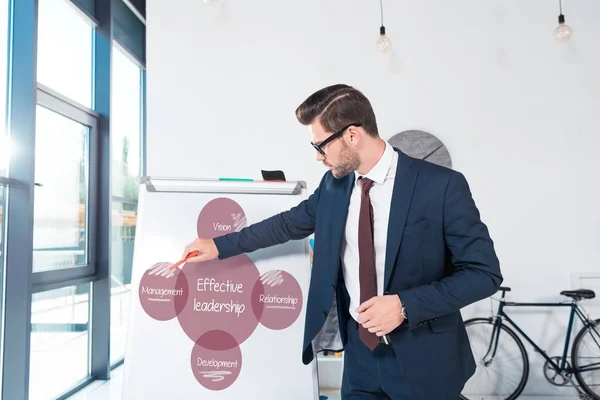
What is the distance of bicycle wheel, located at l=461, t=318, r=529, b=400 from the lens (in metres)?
3.02

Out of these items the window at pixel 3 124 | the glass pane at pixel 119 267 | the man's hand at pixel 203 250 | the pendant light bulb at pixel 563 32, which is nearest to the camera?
the man's hand at pixel 203 250

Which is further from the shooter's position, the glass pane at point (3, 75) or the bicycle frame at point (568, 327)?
the bicycle frame at point (568, 327)

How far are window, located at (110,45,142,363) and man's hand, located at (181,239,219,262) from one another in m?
2.67

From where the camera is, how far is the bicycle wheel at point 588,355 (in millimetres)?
2920

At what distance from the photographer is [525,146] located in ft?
10.2

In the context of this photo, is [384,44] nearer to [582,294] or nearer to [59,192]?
[582,294]

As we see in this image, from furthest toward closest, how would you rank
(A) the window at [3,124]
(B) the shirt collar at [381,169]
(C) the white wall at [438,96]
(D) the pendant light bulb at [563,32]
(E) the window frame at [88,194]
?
(C) the white wall at [438,96] < (E) the window frame at [88,194] < (D) the pendant light bulb at [563,32] < (A) the window at [3,124] < (B) the shirt collar at [381,169]

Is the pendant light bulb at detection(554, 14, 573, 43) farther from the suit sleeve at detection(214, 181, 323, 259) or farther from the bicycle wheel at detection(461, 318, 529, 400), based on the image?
the suit sleeve at detection(214, 181, 323, 259)

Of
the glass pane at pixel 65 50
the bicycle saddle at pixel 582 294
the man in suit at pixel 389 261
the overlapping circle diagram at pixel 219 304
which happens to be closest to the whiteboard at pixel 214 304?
the overlapping circle diagram at pixel 219 304

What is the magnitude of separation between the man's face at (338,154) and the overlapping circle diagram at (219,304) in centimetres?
56

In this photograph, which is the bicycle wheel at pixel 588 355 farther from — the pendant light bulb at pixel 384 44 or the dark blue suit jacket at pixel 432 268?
the pendant light bulb at pixel 384 44

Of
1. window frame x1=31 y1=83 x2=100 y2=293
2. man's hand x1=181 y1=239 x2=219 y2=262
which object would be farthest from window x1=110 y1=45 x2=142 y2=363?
man's hand x1=181 y1=239 x2=219 y2=262

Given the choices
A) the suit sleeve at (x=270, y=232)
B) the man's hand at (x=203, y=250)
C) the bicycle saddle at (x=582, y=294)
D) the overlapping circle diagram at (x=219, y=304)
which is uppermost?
the suit sleeve at (x=270, y=232)

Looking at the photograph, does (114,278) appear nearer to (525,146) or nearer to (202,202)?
(202,202)
